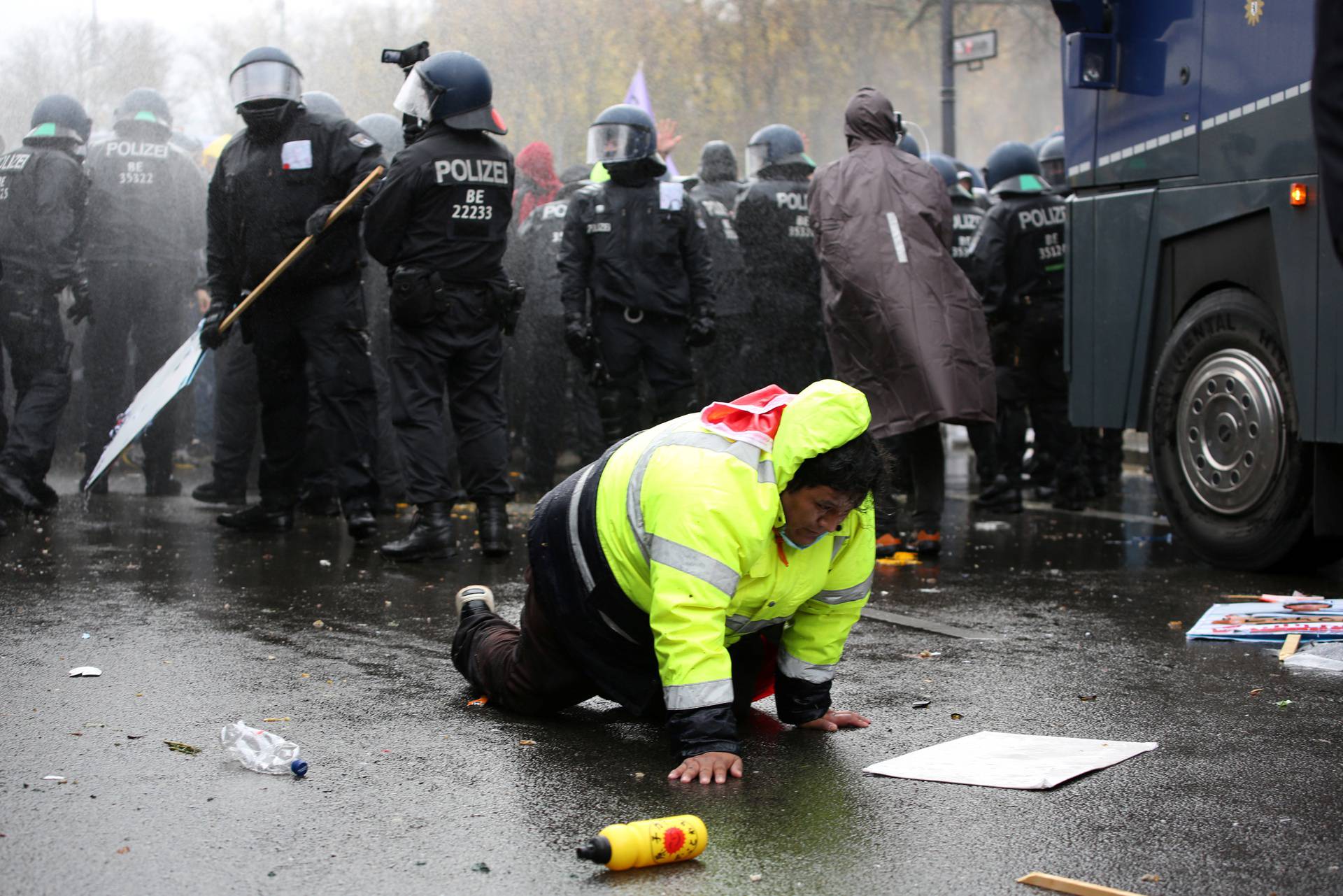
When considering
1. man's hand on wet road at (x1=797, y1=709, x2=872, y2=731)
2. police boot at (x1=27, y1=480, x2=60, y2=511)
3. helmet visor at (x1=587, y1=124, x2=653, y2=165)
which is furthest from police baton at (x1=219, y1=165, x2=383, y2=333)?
man's hand on wet road at (x1=797, y1=709, x2=872, y2=731)

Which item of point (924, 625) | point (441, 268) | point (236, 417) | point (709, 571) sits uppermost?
point (441, 268)

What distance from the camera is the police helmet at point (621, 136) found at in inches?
324

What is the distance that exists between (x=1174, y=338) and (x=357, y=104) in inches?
291

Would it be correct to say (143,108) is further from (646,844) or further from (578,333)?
(646,844)

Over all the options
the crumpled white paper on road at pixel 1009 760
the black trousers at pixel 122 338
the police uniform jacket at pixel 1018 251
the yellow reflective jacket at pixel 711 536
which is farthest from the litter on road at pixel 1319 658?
the black trousers at pixel 122 338

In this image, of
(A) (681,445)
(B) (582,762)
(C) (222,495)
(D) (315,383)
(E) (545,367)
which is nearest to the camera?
(A) (681,445)

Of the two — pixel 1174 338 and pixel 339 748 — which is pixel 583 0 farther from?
pixel 339 748

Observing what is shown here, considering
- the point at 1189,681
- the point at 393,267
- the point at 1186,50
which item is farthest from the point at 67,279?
the point at 1189,681

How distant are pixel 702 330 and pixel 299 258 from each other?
7.53 feet

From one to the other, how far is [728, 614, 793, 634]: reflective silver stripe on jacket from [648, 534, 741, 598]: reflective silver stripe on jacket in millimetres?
274

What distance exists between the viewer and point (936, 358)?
671 cm

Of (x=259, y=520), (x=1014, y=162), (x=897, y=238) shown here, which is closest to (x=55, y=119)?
(x=259, y=520)

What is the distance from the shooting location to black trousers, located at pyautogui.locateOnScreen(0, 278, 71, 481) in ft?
25.9

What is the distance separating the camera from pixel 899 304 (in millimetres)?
6738
